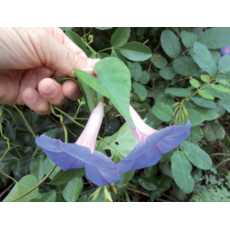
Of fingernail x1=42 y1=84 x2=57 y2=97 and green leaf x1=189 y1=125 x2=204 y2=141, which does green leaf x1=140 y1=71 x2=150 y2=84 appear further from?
fingernail x1=42 y1=84 x2=57 y2=97

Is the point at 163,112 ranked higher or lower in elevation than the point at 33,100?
lower

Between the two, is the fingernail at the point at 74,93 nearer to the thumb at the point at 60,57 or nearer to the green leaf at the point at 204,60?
the thumb at the point at 60,57

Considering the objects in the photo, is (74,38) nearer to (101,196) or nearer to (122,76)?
(122,76)

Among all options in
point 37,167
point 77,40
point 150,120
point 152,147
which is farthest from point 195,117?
point 37,167

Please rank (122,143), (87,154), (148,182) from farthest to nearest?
(148,182), (122,143), (87,154)

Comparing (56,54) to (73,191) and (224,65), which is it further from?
(224,65)
